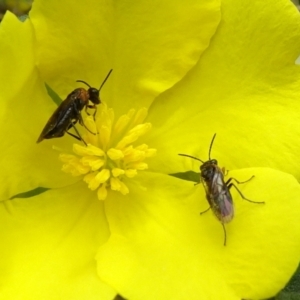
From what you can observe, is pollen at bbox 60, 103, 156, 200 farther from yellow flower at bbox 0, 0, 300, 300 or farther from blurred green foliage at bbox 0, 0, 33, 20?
blurred green foliage at bbox 0, 0, 33, 20

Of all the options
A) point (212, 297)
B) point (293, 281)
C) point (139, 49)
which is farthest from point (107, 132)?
point (293, 281)

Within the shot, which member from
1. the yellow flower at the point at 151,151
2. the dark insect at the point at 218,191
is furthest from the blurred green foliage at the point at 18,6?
the dark insect at the point at 218,191

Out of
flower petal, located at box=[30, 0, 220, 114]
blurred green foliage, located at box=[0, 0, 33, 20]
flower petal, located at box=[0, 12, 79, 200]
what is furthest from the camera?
blurred green foliage, located at box=[0, 0, 33, 20]

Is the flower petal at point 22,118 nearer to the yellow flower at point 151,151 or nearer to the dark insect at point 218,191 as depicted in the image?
the yellow flower at point 151,151

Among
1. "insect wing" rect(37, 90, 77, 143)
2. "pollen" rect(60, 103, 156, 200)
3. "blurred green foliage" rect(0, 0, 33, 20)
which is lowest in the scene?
"pollen" rect(60, 103, 156, 200)

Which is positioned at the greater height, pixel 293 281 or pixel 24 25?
pixel 24 25

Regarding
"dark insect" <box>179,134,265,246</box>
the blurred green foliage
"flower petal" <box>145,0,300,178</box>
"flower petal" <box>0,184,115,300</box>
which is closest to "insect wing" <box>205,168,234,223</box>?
"dark insect" <box>179,134,265,246</box>

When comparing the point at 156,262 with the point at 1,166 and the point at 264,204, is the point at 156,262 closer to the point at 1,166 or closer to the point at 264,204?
the point at 264,204
